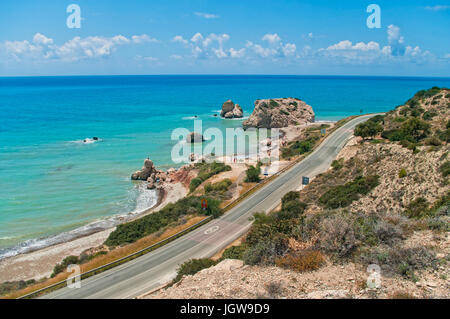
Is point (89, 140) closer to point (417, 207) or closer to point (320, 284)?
point (417, 207)

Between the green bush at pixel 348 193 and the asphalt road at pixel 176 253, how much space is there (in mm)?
7349

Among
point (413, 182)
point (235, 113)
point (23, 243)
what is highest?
point (235, 113)

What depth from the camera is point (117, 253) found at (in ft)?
82.5

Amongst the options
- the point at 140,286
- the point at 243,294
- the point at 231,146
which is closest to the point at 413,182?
the point at 243,294

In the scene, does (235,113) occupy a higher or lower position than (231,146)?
higher

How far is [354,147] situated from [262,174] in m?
12.4

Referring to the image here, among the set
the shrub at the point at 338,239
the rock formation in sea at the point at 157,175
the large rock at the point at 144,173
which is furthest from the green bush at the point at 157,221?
the shrub at the point at 338,239

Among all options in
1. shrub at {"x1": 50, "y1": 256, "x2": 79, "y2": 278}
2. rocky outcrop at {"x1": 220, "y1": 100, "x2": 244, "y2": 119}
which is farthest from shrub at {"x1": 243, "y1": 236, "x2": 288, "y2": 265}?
rocky outcrop at {"x1": 220, "y1": 100, "x2": 244, "y2": 119}

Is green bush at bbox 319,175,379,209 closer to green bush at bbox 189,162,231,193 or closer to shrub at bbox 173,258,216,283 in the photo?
shrub at bbox 173,258,216,283

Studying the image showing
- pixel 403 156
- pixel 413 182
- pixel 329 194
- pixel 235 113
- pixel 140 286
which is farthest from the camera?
pixel 235 113

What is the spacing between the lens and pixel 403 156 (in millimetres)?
29531

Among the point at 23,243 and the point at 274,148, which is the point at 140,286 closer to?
the point at 23,243

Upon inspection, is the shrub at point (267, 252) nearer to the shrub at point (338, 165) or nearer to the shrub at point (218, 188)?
the shrub at point (218, 188)

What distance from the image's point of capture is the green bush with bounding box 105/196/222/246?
28.6 m
